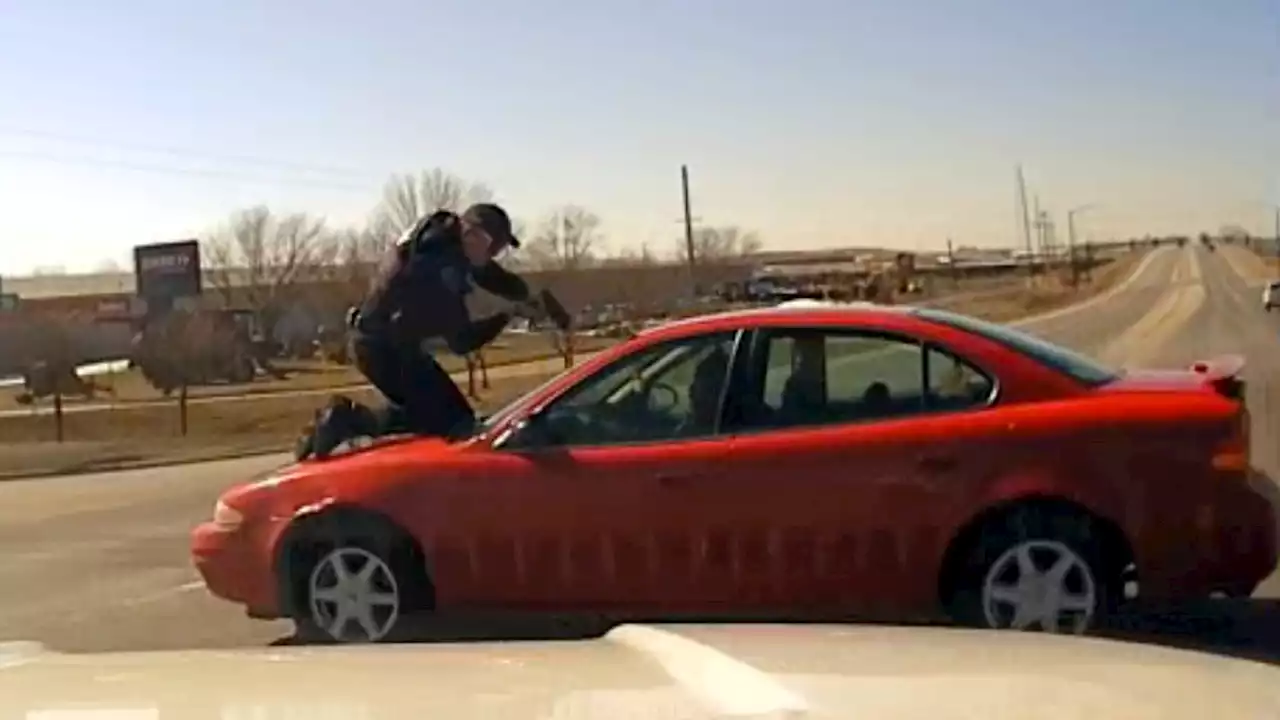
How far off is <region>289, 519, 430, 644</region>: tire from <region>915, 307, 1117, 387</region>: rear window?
244 cm

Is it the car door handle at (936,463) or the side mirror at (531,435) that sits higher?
the side mirror at (531,435)

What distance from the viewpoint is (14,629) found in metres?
8.99

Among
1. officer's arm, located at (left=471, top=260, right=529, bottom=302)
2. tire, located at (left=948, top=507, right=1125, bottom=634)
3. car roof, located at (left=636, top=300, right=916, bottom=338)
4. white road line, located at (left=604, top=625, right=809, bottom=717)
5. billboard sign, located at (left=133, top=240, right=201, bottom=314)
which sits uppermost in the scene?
billboard sign, located at (left=133, top=240, right=201, bottom=314)

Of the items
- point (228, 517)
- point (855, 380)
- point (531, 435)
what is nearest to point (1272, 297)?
point (855, 380)

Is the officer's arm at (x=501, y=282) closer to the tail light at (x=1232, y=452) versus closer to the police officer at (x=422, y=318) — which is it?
the police officer at (x=422, y=318)

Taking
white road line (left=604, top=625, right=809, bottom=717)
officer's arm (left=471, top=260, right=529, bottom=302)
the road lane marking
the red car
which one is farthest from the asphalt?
white road line (left=604, top=625, right=809, bottom=717)

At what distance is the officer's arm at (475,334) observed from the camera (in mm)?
8836

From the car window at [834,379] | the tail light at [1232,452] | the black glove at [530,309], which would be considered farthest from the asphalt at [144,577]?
the black glove at [530,309]

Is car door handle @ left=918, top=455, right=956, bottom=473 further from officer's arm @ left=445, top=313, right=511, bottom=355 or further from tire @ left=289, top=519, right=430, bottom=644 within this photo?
officer's arm @ left=445, top=313, right=511, bottom=355

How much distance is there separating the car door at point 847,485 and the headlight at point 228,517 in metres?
2.21

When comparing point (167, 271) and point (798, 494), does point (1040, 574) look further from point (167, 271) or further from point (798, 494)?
point (167, 271)

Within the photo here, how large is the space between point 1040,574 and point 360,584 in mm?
2826

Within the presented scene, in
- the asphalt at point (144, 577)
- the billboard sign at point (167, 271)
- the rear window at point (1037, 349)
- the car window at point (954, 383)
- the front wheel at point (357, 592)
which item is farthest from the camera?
the billboard sign at point (167, 271)

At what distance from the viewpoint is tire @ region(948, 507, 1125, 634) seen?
6.70m
